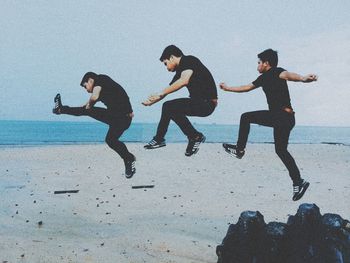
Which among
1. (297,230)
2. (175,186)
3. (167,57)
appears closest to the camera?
(167,57)

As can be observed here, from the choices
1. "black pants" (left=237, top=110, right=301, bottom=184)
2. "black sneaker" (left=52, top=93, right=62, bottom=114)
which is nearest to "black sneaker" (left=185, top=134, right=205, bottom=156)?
"black pants" (left=237, top=110, right=301, bottom=184)

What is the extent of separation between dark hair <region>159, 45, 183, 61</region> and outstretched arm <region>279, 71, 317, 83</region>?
43.5 inches

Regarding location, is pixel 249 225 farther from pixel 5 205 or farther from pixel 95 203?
pixel 5 205

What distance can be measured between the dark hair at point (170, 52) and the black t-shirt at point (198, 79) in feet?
0.32

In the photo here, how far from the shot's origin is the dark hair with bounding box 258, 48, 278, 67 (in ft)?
16.4

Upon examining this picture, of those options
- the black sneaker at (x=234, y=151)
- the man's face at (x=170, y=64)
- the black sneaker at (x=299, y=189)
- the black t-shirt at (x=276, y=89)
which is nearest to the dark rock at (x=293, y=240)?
the black sneaker at (x=299, y=189)

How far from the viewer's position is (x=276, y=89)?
493 cm

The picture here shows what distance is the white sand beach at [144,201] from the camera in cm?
2053

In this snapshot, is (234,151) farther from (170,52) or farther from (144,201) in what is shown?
(144,201)

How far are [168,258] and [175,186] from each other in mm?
12009

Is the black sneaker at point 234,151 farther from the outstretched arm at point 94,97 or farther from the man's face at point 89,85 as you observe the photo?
the man's face at point 89,85

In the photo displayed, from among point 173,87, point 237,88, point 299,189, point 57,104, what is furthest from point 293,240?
point 173,87

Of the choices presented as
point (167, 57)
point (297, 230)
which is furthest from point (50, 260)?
point (167, 57)

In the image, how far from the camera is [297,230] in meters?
12.3
